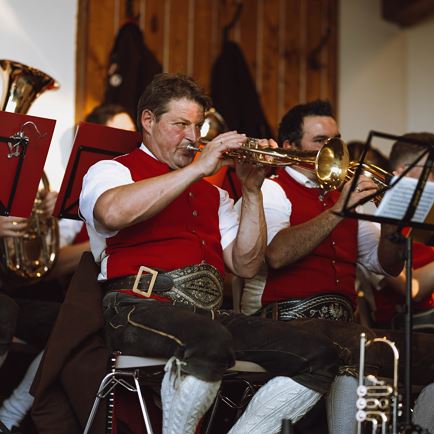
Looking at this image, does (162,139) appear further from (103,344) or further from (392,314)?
(392,314)

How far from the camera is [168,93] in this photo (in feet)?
10.2

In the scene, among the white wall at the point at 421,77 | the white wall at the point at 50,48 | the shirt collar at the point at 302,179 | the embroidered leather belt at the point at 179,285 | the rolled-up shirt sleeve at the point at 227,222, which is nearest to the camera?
the embroidered leather belt at the point at 179,285

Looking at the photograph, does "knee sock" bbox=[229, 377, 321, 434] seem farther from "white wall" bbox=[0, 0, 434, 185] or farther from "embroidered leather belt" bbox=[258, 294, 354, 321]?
"white wall" bbox=[0, 0, 434, 185]

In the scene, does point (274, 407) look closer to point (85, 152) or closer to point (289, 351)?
point (289, 351)

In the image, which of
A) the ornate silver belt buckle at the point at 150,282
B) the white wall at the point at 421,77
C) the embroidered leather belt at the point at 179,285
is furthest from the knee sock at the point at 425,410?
the white wall at the point at 421,77

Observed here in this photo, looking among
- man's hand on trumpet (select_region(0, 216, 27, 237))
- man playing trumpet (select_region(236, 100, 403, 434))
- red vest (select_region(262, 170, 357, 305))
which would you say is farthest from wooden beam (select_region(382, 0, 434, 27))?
man's hand on trumpet (select_region(0, 216, 27, 237))

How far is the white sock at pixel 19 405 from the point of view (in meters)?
3.51

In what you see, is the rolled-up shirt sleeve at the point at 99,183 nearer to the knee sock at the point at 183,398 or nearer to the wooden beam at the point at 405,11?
the knee sock at the point at 183,398

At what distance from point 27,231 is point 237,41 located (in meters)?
2.25

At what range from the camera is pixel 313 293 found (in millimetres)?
3307

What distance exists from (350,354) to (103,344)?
84 centimetres

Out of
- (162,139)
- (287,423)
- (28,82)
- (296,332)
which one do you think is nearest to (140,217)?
(162,139)

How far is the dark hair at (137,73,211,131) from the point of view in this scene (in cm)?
310

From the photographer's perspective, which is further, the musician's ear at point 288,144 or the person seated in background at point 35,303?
the musician's ear at point 288,144
